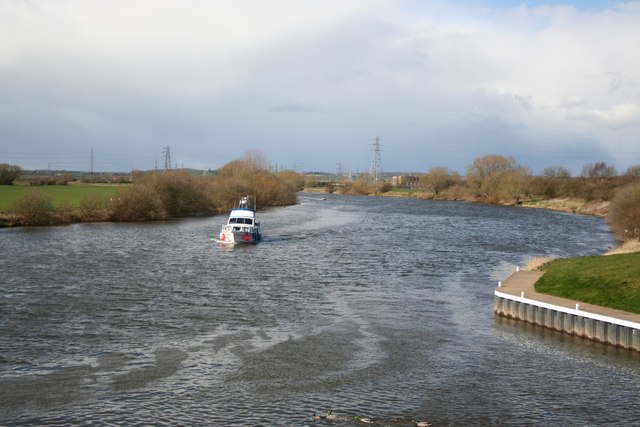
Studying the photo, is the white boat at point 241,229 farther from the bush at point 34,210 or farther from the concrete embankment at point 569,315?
the concrete embankment at point 569,315

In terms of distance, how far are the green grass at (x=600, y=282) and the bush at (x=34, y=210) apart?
61.4 m

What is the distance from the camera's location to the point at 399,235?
77.5 m

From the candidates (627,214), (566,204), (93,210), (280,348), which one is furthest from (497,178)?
(280,348)

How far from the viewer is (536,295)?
33875mm

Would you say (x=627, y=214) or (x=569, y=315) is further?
(x=627, y=214)

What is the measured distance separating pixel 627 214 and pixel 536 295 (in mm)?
43415

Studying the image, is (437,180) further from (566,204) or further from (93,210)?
(93,210)

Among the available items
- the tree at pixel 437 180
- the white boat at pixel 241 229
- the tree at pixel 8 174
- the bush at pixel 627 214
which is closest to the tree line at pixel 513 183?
the tree at pixel 437 180

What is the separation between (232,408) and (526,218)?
322 ft

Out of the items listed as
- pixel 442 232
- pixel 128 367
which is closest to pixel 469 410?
pixel 128 367

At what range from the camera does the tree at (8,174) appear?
438 ft

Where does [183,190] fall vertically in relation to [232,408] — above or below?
above

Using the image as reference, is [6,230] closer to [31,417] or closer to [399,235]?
[399,235]

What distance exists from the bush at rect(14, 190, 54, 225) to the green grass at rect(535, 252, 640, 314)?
61.4 metres
